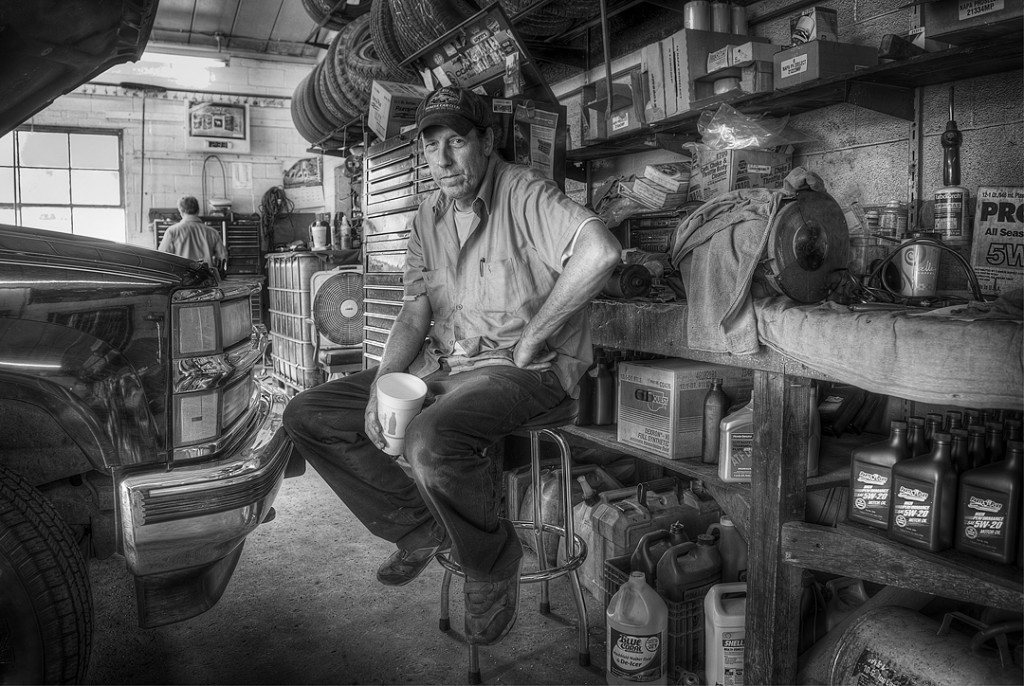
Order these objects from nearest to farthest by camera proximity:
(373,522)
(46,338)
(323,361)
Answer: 1. (46,338)
2. (373,522)
3. (323,361)

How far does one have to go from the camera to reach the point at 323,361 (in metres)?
5.80

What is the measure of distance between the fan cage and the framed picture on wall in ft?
16.2

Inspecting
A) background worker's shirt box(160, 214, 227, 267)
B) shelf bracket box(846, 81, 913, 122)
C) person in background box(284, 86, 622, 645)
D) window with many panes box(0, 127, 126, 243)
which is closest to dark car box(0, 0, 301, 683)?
person in background box(284, 86, 622, 645)

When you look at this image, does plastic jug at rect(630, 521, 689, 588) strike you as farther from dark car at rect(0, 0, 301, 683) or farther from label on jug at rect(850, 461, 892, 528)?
dark car at rect(0, 0, 301, 683)

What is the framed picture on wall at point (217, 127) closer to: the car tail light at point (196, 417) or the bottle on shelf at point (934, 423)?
the car tail light at point (196, 417)

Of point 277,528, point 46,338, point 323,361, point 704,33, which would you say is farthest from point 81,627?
point 323,361

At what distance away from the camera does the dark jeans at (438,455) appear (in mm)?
1827

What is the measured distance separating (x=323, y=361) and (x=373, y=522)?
375 centimetres

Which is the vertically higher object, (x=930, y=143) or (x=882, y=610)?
(x=930, y=143)

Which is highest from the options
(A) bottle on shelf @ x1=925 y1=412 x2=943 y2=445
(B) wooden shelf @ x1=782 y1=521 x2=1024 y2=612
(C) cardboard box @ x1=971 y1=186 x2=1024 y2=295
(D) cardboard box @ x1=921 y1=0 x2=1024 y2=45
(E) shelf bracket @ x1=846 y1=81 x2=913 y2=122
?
(D) cardboard box @ x1=921 y1=0 x2=1024 y2=45

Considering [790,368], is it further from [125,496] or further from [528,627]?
[125,496]

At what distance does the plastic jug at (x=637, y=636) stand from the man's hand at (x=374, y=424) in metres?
0.87

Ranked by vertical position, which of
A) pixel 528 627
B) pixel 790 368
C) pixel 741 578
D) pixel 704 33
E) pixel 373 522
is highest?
pixel 704 33

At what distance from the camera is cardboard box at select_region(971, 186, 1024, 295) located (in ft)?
7.15
